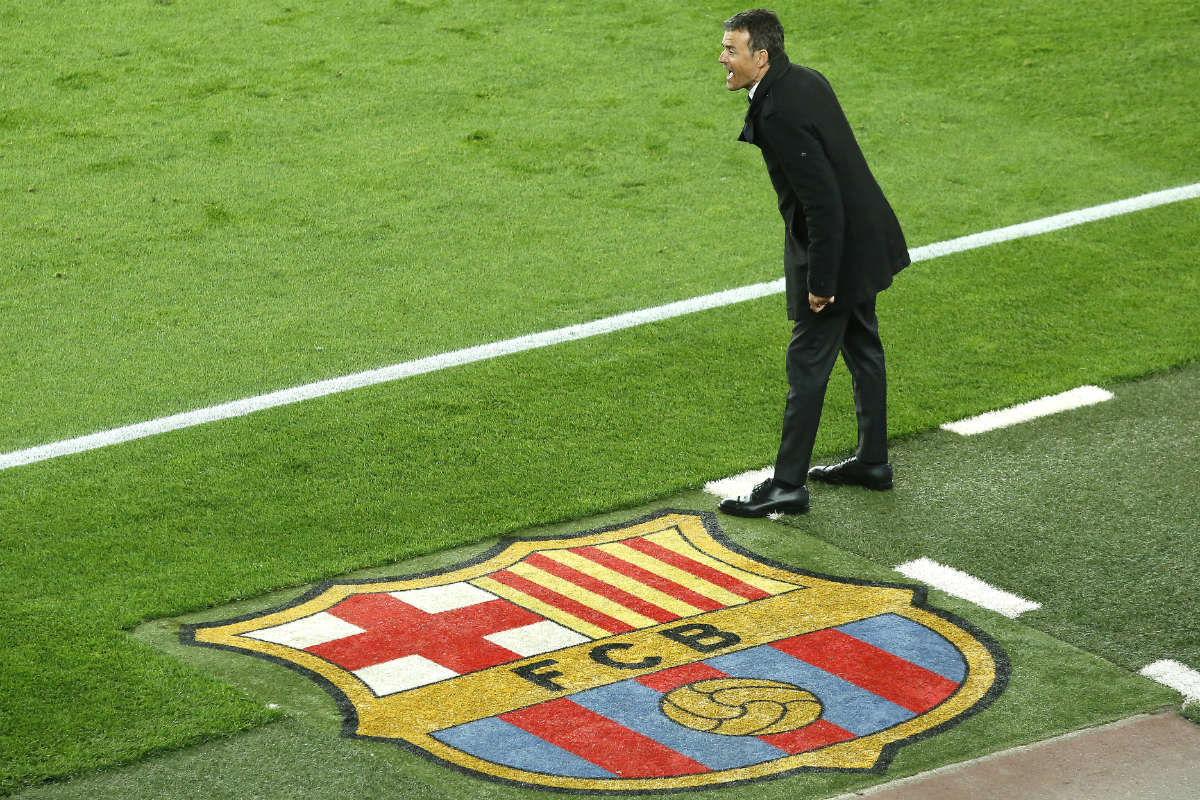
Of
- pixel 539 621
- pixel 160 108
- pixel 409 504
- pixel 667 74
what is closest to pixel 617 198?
pixel 667 74

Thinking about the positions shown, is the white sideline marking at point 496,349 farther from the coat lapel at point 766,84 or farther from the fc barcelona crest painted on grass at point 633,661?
the coat lapel at point 766,84

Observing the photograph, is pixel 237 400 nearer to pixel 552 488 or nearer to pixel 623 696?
pixel 552 488

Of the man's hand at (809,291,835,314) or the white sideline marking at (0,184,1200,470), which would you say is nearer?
the man's hand at (809,291,835,314)

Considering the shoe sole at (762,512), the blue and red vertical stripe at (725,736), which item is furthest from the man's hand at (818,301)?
the blue and red vertical stripe at (725,736)

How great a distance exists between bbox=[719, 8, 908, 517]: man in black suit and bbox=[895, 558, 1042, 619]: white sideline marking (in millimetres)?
577

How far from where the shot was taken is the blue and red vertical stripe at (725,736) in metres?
4.22

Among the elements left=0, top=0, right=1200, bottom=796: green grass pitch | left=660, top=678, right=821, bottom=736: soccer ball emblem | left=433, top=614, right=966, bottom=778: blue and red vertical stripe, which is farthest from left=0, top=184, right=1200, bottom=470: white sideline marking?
left=660, top=678, right=821, bottom=736: soccer ball emblem

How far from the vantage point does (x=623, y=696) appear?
455cm

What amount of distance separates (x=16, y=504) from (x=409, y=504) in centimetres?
141

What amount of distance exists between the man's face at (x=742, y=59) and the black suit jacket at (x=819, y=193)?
0.04m

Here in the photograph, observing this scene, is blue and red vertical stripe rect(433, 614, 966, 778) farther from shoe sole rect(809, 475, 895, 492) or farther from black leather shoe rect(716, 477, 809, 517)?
shoe sole rect(809, 475, 895, 492)

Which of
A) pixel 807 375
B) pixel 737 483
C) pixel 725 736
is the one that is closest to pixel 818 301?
pixel 807 375

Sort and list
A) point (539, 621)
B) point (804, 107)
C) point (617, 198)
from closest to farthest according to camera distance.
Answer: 1. point (539, 621)
2. point (804, 107)
3. point (617, 198)

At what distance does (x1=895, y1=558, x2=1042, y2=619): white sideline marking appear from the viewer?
5.13 meters
